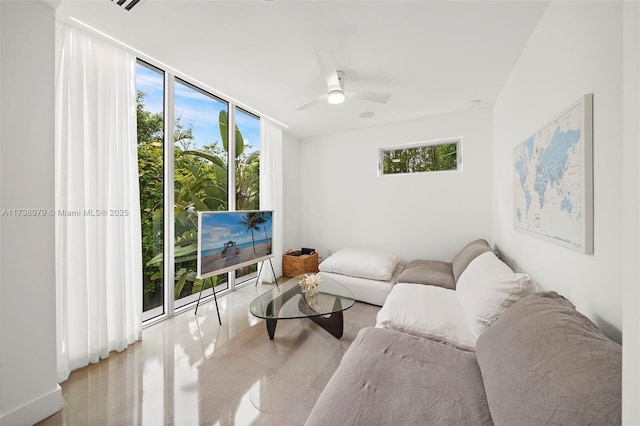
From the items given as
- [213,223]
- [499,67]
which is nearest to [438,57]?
[499,67]

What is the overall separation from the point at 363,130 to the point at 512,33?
234 cm

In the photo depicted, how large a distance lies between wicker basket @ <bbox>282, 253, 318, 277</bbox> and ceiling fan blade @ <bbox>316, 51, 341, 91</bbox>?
2.65 metres

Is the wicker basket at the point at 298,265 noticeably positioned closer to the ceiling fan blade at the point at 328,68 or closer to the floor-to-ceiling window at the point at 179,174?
the floor-to-ceiling window at the point at 179,174

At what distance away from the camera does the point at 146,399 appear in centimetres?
155

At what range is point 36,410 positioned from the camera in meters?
1.39

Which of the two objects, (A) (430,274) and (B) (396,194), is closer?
(A) (430,274)

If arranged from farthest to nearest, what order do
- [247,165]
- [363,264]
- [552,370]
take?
[247,165] < [363,264] < [552,370]

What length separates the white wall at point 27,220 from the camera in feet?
4.27

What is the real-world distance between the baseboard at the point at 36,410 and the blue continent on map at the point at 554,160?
3.23 metres

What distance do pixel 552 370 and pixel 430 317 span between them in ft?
3.29

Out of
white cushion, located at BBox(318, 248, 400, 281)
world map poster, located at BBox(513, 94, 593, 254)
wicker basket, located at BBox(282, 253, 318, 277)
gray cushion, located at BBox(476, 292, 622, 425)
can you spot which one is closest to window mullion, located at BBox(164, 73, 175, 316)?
wicker basket, located at BBox(282, 253, 318, 277)

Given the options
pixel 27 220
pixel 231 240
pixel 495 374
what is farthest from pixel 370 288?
pixel 27 220

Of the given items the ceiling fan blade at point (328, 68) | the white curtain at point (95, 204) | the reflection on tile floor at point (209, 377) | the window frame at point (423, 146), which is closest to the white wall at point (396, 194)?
the window frame at point (423, 146)

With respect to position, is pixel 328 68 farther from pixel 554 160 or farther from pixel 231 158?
pixel 231 158
